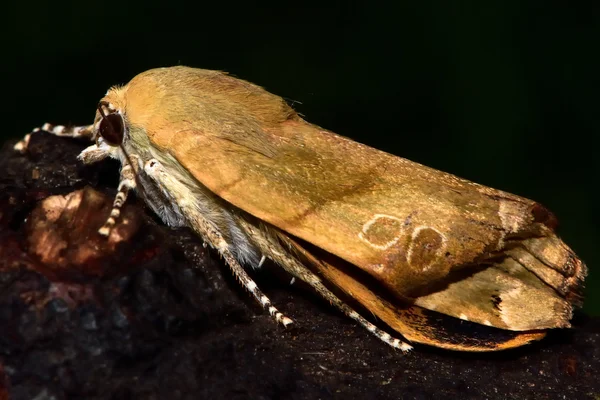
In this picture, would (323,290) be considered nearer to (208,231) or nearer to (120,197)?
(208,231)

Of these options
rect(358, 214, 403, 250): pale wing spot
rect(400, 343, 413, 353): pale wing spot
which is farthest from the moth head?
rect(400, 343, 413, 353): pale wing spot

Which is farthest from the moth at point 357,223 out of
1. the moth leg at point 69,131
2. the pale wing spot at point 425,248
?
the moth leg at point 69,131

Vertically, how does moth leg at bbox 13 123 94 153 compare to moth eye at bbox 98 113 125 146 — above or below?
below

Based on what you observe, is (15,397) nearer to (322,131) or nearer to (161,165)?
(161,165)

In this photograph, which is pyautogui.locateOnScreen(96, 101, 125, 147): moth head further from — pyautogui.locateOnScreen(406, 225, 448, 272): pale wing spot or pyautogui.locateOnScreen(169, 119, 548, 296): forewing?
pyautogui.locateOnScreen(406, 225, 448, 272): pale wing spot

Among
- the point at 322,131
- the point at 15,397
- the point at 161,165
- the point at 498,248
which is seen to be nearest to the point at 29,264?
the point at 15,397

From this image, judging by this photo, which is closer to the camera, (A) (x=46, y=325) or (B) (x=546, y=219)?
(A) (x=46, y=325)
